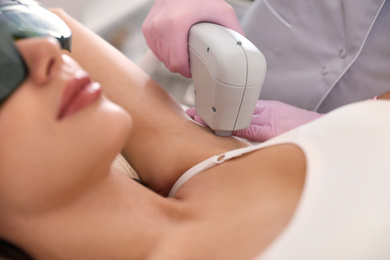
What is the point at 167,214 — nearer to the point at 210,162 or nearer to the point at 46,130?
the point at 210,162

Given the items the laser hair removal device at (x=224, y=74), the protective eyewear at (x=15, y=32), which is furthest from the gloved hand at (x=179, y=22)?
the protective eyewear at (x=15, y=32)

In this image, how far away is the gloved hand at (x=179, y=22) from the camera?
0.81 metres

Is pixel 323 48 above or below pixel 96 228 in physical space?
above

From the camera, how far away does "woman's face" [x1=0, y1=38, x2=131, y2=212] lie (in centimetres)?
50

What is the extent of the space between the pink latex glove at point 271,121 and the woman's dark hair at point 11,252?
0.47 meters

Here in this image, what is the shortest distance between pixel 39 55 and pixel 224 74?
33 cm

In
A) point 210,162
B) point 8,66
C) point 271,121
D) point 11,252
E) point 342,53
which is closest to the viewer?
point 8,66

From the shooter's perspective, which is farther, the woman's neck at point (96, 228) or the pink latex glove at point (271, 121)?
the pink latex glove at point (271, 121)

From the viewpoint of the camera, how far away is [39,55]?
503 mm

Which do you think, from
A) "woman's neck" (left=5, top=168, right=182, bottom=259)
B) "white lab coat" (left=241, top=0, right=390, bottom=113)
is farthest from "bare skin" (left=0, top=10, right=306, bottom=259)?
"white lab coat" (left=241, top=0, right=390, bottom=113)

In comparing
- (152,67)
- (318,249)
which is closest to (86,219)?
(318,249)

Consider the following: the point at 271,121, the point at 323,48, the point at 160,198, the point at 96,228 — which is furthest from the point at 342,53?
the point at 96,228

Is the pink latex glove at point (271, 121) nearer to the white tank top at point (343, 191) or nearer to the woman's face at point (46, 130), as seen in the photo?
the white tank top at point (343, 191)

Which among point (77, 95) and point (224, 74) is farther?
point (224, 74)
